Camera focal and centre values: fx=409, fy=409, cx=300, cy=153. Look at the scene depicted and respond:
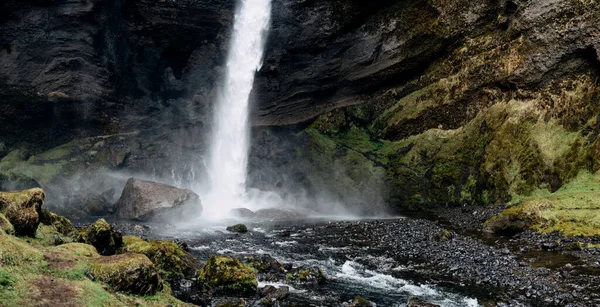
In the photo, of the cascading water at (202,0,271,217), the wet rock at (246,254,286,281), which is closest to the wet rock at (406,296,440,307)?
the wet rock at (246,254,286,281)

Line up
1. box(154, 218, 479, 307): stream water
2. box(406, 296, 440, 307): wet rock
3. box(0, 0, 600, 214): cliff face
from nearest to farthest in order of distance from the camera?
box(406, 296, 440, 307): wet rock → box(154, 218, 479, 307): stream water → box(0, 0, 600, 214): cliff face

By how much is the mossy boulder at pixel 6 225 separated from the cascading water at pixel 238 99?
130ft

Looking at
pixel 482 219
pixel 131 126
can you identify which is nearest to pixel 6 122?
pixel 131 126

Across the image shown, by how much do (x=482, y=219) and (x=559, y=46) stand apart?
56.1 feet

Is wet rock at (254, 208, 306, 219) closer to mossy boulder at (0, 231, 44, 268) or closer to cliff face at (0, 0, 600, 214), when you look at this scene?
cliff face at (0, 0, 600, 214)

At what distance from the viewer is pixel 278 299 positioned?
1499 centimetres

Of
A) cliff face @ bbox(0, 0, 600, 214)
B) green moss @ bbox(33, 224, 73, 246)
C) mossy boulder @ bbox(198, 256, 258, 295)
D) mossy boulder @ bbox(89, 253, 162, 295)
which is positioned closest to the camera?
mossy boulder @ bbox(89, 253, 162, 295)

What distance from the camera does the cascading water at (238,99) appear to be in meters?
54.1

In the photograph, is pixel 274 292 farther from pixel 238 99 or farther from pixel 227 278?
pixel 238 99

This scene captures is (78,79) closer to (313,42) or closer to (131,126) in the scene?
(131,126)

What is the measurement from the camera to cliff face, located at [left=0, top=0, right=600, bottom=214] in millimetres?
35875

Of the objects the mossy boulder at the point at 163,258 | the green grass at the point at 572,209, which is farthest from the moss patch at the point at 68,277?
the green grass at the point at 572,209

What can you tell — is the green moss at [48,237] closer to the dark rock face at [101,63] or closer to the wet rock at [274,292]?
the wet rock at [274,292]

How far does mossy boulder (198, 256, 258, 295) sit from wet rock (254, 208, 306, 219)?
24278 mm
